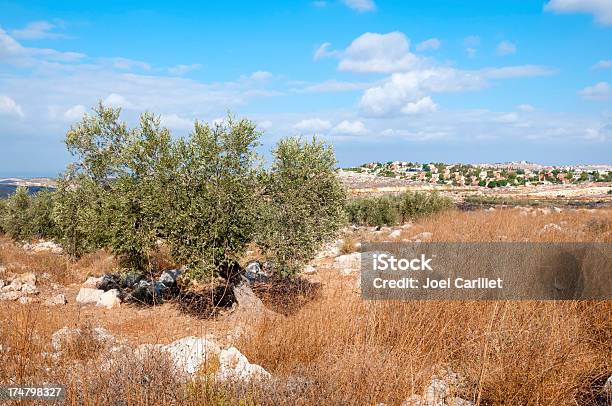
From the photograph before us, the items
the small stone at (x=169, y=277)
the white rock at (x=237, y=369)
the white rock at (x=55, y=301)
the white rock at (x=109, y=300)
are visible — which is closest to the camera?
the white rock at (x=237, y=369)

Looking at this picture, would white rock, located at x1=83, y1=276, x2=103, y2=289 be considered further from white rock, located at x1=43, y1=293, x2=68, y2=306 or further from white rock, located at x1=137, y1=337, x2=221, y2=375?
white rock, located at x1=137, y1=337, x2=221, y2=375

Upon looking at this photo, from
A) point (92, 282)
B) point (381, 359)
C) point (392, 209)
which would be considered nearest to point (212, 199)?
point (381, 359)

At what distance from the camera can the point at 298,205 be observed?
34.1ft

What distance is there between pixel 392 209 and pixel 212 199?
21480 millimetres

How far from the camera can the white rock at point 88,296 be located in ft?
41.2

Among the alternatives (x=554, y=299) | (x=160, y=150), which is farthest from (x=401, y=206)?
(x=554, y=299)

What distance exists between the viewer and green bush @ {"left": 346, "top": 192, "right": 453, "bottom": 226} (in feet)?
96.6

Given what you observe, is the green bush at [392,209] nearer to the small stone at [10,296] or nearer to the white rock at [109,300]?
the white rock at [109,300]

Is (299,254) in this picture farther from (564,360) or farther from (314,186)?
(564,360)

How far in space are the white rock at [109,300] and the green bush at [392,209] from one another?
19.1m

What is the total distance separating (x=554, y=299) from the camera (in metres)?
6.01

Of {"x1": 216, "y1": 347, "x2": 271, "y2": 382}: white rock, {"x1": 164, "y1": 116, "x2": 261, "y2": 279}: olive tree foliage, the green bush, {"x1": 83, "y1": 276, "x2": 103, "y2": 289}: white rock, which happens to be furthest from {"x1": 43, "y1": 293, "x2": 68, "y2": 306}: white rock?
the green bush

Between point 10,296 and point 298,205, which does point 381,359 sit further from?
point 10,296

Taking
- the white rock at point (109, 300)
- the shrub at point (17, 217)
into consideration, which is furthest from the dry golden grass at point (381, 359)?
the shrub at point (17, 217)
